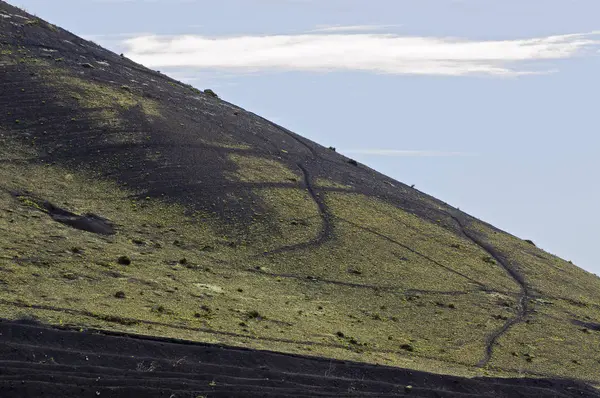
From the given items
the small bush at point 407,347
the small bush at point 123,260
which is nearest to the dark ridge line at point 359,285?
the small bush at point 123,260

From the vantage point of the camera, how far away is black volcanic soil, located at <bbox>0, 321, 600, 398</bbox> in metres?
17.9

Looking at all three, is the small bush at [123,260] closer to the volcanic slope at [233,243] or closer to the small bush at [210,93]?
the volcanic slope at [233,243]

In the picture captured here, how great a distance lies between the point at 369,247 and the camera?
1388 inches

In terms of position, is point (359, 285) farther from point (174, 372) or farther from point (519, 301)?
point (174, 372)

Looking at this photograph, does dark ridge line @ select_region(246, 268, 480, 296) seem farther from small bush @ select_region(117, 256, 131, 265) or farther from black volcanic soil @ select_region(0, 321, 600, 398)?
black volcanic soil @ select_region(0, 321, 600, 398)

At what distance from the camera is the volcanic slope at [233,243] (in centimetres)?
2561

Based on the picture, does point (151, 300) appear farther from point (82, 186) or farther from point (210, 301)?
point (82, 186)

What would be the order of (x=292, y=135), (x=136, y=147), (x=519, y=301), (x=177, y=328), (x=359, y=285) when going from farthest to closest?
(x=292, y=135), (x=136, y=147), (x=519, y=301), (x=359, y=285), (x=177, y=328)

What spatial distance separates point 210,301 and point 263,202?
10.2 metres

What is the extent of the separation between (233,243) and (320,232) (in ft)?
13.3

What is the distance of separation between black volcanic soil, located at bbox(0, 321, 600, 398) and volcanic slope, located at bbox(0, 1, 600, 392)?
50.3 inches

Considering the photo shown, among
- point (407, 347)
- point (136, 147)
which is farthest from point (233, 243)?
point (407, 347)

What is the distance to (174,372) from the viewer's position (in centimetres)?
1956

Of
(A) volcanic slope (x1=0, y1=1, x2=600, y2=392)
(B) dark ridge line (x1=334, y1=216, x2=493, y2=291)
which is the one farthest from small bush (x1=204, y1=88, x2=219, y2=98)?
(B) dark ridge line (x1=334, y1=216, x2=493, y2=291)
